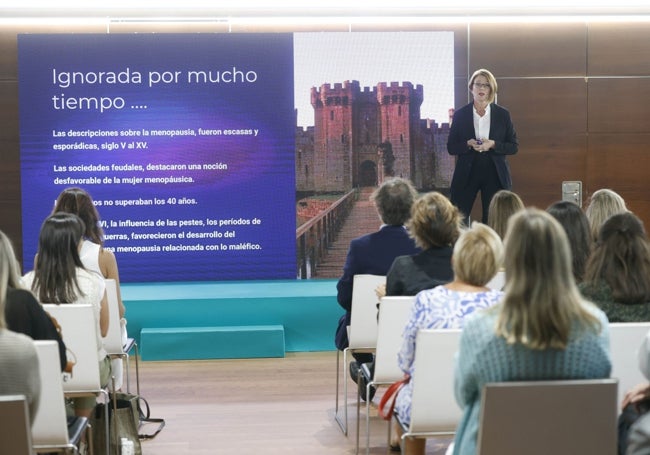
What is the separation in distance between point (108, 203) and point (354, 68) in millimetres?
2468

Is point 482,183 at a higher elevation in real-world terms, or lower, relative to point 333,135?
lower

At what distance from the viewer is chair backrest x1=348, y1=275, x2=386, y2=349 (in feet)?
16.4

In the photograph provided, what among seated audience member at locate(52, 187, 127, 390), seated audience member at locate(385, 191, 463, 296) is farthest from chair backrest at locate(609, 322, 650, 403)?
seated audience member at locate(52, 187, 127, 390)

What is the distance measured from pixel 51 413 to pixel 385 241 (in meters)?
2.26

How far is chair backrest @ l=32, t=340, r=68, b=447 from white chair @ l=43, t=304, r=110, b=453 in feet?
2.17

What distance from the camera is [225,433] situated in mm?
5266

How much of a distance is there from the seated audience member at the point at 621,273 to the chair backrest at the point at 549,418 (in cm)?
81

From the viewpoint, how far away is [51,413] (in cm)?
340

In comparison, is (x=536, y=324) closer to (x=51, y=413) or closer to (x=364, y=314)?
(x=51, y=413)

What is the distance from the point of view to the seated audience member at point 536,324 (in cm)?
262

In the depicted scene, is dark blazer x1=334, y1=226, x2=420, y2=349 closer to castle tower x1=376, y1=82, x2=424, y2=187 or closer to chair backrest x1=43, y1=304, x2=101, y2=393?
chair backrest x1=43, y1=304, x2=101, y2=393

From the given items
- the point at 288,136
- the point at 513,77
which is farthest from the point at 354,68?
the point at 513,77

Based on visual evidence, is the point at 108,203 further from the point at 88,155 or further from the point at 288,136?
the point at 288,136

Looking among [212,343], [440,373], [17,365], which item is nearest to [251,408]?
[212,343]
